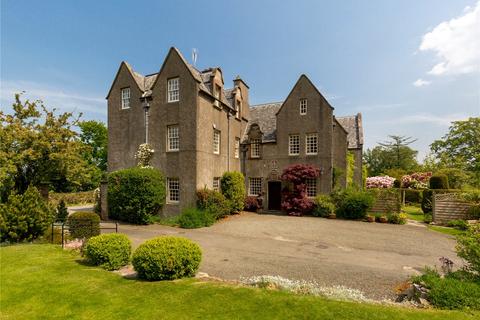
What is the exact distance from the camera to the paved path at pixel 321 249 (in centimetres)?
827

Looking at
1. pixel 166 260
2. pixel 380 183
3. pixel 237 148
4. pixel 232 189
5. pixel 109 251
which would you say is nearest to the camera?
pixel 166 260

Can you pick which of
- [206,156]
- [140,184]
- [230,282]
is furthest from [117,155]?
[230,282]

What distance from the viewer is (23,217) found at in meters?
11.5

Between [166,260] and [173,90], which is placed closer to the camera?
[166,260]

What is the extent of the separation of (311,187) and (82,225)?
1791 cm

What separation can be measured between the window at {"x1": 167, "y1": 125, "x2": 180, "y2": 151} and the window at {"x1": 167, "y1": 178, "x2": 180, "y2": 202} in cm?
264

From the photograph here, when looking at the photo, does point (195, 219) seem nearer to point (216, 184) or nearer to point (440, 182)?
point (216, 184)

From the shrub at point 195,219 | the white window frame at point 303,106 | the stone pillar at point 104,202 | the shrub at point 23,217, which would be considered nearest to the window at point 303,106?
the white window frame at point 303,106

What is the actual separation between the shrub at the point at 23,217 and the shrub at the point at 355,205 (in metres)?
20.1

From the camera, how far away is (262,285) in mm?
6578

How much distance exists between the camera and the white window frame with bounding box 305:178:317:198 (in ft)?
72.9

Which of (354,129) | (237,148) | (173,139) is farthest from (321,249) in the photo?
(354,129)

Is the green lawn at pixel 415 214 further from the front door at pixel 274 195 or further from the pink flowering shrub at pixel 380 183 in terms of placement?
the front door at pixel 274 195

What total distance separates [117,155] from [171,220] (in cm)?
905
